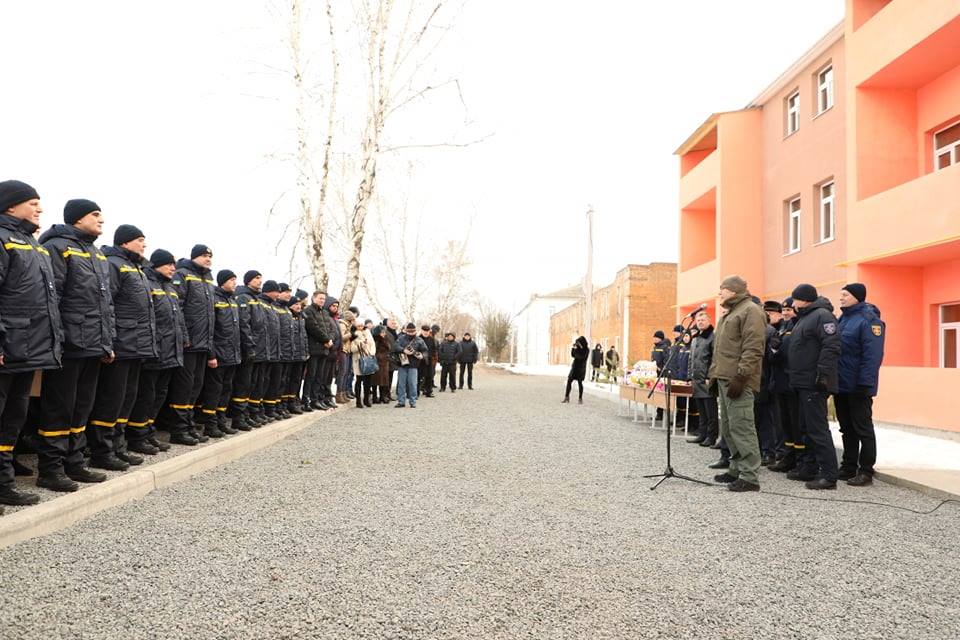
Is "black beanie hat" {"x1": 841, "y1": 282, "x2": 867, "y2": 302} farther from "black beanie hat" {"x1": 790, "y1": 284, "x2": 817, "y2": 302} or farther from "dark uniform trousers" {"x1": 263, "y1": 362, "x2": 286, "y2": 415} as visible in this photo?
"dark uniform trousers" {"x1": 263, "y1": 362, "x2": 286, "y2": 415}

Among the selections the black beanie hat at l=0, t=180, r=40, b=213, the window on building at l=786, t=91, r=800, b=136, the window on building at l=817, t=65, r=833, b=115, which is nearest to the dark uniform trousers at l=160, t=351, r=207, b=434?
the black beanie hat at l=0, t=180, r=40, b=213

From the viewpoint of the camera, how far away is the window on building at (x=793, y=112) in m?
20.5

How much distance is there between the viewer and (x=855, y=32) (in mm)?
15758

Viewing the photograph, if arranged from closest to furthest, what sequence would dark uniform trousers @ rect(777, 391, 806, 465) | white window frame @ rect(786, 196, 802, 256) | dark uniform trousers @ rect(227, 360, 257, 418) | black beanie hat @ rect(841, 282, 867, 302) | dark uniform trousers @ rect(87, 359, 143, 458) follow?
1. dark uniform trousers @ rect(87, 359, 143, 458)
2. black beanie hat @ rect(841, 282, 867, 302)
3. dark uniform trousers @ rect(777, 391, 806, 465)
4. dark uniform trousers @ rect(227, 360, 257, 418)
5. white window frame @ rect(786, 196, 802, 256)

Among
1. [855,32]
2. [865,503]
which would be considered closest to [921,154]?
[855,32]

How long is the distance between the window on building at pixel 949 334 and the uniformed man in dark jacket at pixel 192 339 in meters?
13.9

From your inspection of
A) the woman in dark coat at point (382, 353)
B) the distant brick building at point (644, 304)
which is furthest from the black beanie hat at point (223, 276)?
the distant brick building at point (644, 304)

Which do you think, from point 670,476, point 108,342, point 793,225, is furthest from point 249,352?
point 793,225

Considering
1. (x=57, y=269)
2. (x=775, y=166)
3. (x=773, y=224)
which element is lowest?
(x=57, y=269)

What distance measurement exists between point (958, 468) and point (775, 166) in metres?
14.9

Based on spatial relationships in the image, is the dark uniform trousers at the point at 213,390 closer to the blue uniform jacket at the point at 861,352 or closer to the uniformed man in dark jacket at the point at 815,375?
the uniformed man in dark jacket at the point at 815,375

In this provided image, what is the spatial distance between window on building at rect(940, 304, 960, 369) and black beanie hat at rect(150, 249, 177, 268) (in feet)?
47.3

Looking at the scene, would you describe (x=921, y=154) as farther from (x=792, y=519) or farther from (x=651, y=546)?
(x=651, y=546)

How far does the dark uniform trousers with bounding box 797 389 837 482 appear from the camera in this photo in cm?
739
